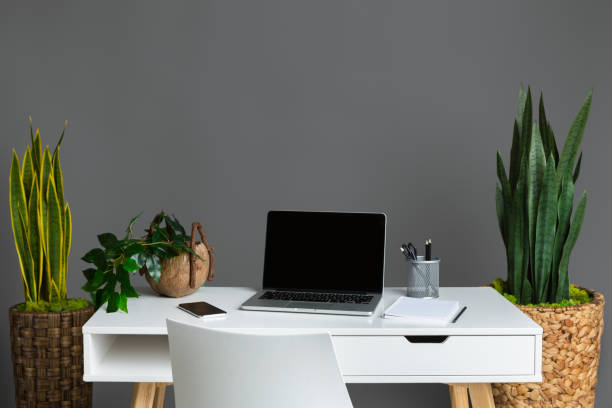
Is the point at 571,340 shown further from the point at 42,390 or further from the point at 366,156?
the point at 42,390

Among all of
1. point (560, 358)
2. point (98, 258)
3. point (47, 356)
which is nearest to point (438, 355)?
point (560, 358)

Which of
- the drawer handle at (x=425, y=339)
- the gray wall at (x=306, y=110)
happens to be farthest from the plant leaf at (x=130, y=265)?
the gray wall at (x=306, y=110)

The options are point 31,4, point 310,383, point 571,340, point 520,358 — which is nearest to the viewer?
point 310,383

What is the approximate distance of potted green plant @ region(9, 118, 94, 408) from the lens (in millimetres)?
2463

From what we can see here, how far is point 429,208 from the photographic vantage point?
2992 millimetres

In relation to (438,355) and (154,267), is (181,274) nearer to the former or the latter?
(154,267)

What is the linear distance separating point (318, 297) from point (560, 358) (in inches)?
37.2

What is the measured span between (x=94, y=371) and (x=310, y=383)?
0.80 meters

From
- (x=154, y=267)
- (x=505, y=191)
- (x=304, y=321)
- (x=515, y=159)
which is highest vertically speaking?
(x=515, y=159)

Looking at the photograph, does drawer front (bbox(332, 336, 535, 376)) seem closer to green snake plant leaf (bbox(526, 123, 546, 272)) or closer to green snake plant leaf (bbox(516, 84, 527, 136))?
green snake plant leaf (bbox(526, 123, 546, 272))

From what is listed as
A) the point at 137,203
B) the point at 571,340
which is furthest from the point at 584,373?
the point at 137,203

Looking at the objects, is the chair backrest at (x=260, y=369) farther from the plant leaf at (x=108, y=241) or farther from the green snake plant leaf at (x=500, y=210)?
the green snake plant leaf at (x=500, y=210)

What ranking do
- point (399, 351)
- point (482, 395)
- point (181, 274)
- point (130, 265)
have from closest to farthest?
point (399, 351), point (482, 395), point (130, 265), point (181, 274)

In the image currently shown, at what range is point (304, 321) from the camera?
186 centimetres
